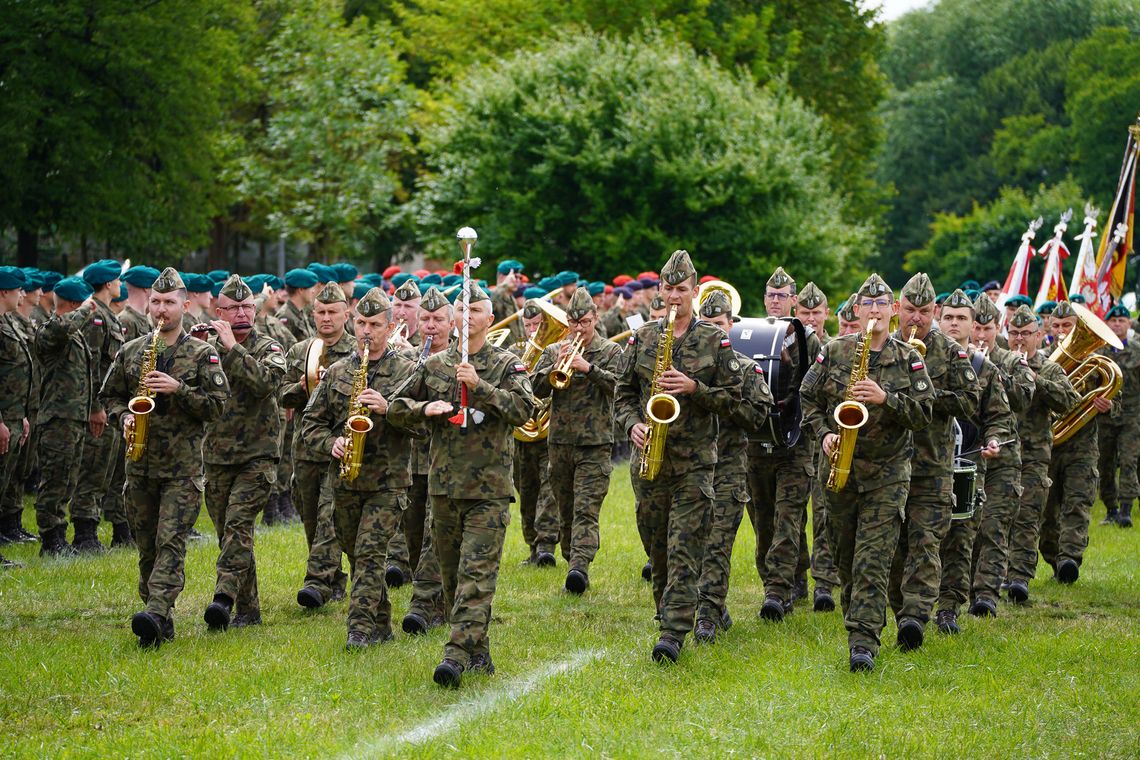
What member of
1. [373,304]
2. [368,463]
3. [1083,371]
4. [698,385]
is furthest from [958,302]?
[368,463]

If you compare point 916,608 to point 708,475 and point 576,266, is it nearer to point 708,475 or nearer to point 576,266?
point 708,475

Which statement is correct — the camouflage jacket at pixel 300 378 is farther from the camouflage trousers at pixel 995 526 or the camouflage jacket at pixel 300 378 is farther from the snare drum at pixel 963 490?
the camouflage trousers at pixel 995 526

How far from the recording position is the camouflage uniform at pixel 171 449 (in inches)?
409

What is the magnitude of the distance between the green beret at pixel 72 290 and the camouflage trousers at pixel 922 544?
8.66m

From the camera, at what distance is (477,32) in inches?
1702

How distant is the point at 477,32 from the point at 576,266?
15.3m

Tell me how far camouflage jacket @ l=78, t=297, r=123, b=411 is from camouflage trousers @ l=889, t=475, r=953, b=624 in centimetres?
815

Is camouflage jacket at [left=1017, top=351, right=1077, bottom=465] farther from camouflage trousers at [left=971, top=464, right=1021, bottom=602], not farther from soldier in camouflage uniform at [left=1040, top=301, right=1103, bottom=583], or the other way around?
camouflage trousers at [left=971, top=464, right=1021, bottom=602]

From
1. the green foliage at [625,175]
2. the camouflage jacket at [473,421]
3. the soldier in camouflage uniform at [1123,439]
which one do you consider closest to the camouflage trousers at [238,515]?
the camouflage jacket at [473,421]

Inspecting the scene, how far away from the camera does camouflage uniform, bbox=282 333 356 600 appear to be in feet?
37.7

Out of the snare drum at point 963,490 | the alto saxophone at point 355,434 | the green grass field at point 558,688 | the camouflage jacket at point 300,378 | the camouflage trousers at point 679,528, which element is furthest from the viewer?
the camouflage jacket at point 300,378

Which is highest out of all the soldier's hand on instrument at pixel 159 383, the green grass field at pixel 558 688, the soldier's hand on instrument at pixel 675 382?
the soldier's hand on instrument at pixel 675 382

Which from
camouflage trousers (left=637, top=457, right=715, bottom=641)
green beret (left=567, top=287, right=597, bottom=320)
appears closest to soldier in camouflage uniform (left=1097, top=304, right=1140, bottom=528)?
green beret (left=567, top=287, right=597, bottom=320)

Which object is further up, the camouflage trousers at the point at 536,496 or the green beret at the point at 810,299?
the green beret at the point at 810,299
